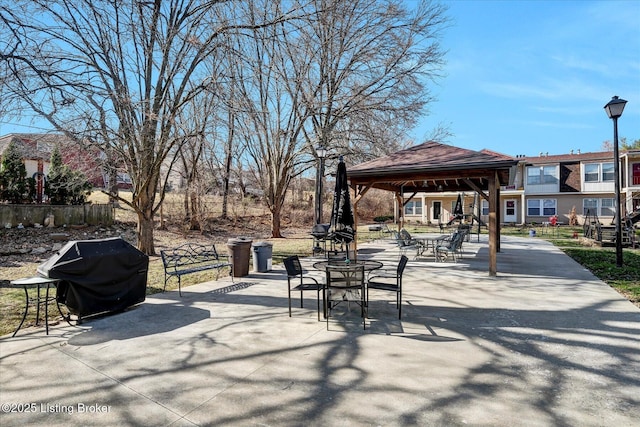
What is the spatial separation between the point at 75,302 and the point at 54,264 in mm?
646

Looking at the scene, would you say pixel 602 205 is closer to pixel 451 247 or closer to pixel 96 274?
pixel 451 247

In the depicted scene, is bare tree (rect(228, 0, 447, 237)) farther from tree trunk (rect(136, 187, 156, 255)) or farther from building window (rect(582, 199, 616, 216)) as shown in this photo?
building window (rect(582, 199, 616, 216))

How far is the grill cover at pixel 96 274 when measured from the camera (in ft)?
16.0

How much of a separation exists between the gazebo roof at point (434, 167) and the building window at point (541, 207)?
22450 mm

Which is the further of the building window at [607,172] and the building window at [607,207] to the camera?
the building window at [607,207]

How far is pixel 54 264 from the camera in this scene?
478 cm

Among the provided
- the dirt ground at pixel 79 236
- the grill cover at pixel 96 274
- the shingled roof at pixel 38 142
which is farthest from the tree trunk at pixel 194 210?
the grill cover at pixel 96 274

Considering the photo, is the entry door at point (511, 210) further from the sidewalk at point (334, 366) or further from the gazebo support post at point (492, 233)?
the sidewalk at point (334, 366)

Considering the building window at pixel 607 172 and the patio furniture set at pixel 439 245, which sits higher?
the building window at pixel 607 172

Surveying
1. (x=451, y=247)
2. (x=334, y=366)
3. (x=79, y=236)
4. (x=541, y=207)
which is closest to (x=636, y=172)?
(x=541, y=207)

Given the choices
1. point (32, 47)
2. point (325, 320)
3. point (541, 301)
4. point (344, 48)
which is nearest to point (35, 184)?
point (32, 47)

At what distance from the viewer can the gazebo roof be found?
8.65 m

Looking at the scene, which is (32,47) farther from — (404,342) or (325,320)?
(404,342)

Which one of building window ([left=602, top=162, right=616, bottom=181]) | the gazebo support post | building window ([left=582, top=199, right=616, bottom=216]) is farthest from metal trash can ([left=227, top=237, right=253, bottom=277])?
building window ([left=602, top=162, right=616, bottom=181])
